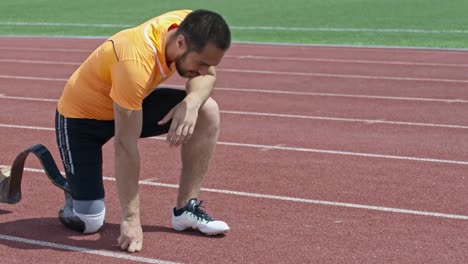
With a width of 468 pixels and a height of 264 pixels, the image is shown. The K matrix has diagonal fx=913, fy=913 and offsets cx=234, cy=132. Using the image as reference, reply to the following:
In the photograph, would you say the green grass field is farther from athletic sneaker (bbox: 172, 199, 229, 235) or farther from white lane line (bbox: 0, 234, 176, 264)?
white lane line (bbox: 0, 234, 176, 264)

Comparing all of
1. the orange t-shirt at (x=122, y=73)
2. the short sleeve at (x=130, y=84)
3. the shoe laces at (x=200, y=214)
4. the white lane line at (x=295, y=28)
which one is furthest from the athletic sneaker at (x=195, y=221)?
the white lane line at (x=295, y=28)

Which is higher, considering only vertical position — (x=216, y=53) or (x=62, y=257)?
(x=216, y=53)

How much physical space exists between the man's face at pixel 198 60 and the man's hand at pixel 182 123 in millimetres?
224

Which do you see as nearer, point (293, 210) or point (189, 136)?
point (189, 136)

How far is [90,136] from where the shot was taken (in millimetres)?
4605

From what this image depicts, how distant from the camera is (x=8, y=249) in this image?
4.48 meters

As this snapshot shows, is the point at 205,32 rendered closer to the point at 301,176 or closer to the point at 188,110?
the point at 188,110

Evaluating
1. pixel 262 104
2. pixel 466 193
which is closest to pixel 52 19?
pixel 262 104

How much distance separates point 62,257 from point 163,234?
22.8 inches

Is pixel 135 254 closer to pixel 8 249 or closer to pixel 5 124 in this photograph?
pixel 8 249

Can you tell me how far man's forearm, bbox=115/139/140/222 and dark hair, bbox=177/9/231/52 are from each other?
0.58 m

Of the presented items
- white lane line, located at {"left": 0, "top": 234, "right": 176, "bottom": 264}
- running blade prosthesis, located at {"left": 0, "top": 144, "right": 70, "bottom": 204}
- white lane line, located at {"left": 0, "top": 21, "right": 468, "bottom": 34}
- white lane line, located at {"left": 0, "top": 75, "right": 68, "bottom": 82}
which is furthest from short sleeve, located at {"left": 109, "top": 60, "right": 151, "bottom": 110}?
white lane line, located at {"left": 0, "top": 21, "right": 468, "bottom": 34}

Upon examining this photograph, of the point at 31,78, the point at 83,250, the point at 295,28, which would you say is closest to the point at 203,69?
the point at 83,250

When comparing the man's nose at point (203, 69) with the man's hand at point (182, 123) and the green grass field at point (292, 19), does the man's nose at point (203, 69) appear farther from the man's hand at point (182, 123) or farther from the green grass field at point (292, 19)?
the green grass field at point (292, 19)
